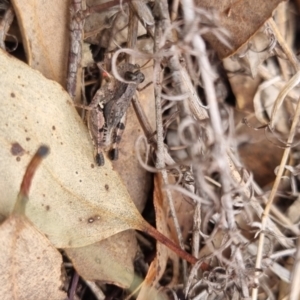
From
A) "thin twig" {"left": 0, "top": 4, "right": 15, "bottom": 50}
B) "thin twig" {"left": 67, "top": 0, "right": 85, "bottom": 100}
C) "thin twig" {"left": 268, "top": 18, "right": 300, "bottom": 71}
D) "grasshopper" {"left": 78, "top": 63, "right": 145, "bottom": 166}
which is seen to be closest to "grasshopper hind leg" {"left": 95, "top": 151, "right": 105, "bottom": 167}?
"grasshopper" {"left": 78, "top": 63, "right": 145, "bottom": 166}

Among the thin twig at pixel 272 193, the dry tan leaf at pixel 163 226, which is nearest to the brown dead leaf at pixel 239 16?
the thin twig at pixel 272 193

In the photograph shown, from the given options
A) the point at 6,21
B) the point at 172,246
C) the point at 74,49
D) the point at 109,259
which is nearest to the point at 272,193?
the point at 172,246

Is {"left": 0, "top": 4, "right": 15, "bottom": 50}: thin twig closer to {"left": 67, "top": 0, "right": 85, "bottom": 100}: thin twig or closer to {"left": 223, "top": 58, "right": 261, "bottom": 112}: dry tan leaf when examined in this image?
{"left": 67, "top": 0, "right": 85, "bottom": 100}: thin twig

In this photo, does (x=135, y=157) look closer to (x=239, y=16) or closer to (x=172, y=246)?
(x=172, y=246)

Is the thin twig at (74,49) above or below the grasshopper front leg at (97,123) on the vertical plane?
above

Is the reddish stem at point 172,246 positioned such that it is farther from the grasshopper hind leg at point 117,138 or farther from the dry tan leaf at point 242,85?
the dry tan leaf at point 242,85

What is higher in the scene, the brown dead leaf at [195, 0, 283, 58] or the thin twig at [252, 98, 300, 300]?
the brown dead leaf at [195, 0, 283, 58]

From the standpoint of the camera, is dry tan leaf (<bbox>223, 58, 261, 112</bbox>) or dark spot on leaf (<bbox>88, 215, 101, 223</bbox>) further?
dry tan leaf (<bbox>223, 58, 261, 112</bbox>)
